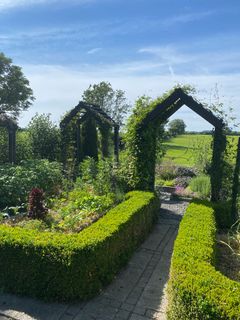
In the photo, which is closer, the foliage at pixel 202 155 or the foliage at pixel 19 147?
the foliage at pixel 202 155

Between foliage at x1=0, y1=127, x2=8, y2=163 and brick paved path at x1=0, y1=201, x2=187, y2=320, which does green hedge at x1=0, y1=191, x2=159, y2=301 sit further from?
foliage at x1=0, y1=127, x2=8, y2=163

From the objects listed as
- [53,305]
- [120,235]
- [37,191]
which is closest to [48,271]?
[53,305]

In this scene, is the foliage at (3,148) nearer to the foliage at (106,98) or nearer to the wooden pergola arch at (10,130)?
the wooden pergola arch at (10,130)

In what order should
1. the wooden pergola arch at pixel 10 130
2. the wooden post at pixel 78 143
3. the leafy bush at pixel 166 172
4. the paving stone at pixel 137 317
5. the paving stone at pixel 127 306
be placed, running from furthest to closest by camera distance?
1. the leafy bush at pixel 166 172
2. the wooden post at pixel 78 143
3. the wooden pergola arch at pixel 10 130
4. the paving stone at pixel 127 306
5. the paving stone at pixel 137 317

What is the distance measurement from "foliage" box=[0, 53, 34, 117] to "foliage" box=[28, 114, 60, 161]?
63.1 ft

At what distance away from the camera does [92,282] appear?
421 cm

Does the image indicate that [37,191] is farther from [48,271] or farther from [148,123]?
[148,123]

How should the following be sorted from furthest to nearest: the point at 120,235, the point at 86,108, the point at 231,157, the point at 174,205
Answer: the point at 86,108
the point at 174,205
the point at 231,157
the point at 120,235

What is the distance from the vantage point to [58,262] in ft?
13.2

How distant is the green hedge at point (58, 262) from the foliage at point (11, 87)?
28.2 m

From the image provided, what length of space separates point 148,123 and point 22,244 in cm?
482

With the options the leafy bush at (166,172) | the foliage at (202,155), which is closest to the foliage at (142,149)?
the foliage at (202,155)

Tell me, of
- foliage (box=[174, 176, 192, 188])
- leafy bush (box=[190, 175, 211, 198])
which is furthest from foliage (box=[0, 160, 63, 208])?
foliage (box=[174, 176, 192, 188])

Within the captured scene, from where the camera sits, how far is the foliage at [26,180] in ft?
24.5
